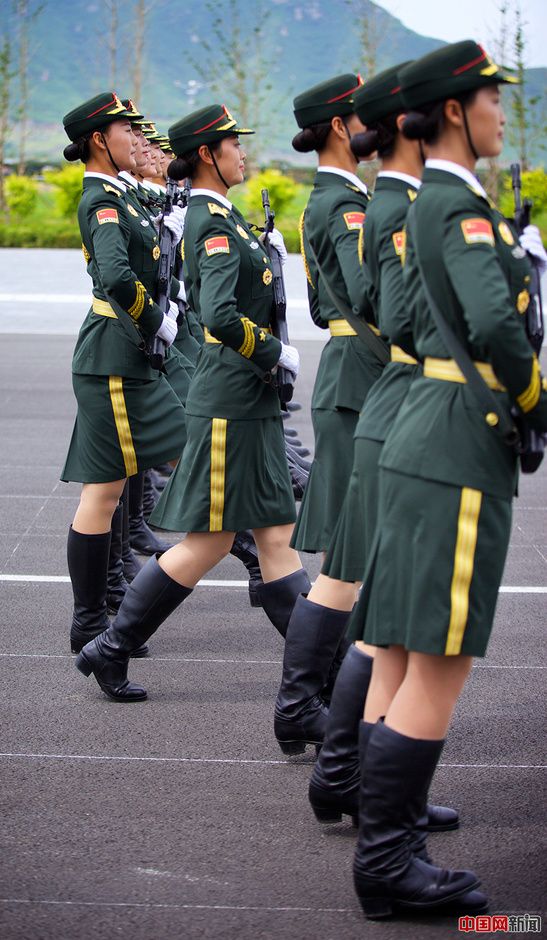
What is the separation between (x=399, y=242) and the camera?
2779 millimetres

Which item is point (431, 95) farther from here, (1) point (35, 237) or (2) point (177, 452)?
(1) point (35, 237)

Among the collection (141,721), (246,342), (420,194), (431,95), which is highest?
(431,95)

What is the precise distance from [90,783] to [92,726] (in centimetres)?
41

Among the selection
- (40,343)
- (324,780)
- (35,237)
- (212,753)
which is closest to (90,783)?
(212,753)

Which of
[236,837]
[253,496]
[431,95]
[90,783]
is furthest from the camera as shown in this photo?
[253,496]

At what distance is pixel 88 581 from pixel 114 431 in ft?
1.87

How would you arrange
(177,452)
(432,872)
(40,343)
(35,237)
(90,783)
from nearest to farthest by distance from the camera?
(432,872)
(90,783)
(177,452)
(40,343)
(35,237)

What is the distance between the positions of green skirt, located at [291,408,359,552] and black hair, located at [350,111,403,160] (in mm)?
783

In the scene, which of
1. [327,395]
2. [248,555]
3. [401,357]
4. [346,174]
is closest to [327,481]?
[327,395]

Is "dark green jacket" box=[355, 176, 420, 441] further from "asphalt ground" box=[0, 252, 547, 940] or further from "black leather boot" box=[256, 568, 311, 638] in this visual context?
"asphalt ground" box=[0, 252, 547, 940]

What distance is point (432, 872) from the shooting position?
2578 millimetres

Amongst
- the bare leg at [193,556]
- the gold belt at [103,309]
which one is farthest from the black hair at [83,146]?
the bare leg at [193,556]

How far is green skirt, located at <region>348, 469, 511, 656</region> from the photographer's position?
2422 millimetres

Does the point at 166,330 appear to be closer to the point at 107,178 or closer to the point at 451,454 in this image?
the point at 107,178
